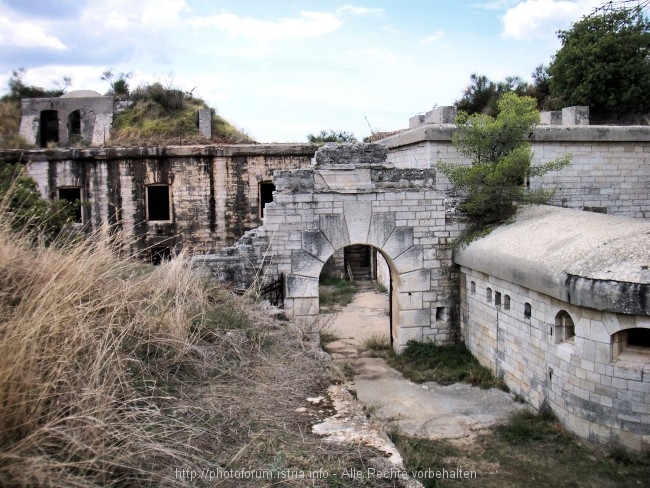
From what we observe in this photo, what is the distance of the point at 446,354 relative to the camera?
10.7 meters

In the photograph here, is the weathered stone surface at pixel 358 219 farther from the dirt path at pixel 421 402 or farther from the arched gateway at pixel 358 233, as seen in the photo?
the dirt path at pixel 421 402

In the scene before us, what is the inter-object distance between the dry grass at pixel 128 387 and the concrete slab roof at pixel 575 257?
3.48 m

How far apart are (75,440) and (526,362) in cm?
702

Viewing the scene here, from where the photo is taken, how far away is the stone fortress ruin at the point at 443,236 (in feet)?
22.6

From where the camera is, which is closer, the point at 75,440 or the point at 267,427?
the point at 75,440

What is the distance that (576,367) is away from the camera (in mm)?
7148

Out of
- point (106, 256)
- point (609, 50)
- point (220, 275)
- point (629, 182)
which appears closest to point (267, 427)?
point (106, 256)

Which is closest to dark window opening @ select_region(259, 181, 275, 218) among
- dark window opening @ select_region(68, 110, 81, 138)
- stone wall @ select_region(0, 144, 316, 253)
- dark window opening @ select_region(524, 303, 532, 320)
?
stone wall @ select_region(0, 144, 316, 253)

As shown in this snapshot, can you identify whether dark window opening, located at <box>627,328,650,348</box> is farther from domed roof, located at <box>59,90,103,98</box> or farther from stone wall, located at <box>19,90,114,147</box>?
domed roof, located at <box>59,90,103,98</box>

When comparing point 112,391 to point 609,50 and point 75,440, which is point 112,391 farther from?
point 609,50

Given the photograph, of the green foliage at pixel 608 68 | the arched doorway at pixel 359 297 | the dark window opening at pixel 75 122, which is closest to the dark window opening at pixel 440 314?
the arched doorway at pixel 359 297

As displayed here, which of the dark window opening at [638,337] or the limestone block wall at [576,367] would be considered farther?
the dark window opening at [638,337]

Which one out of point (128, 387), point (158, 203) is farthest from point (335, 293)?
point (128, 387)

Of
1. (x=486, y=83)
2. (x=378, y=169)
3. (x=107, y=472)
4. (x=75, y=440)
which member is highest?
(x=486, y=83)
